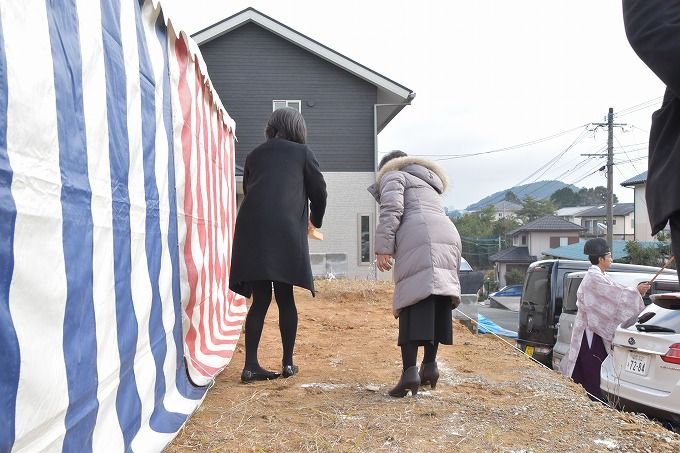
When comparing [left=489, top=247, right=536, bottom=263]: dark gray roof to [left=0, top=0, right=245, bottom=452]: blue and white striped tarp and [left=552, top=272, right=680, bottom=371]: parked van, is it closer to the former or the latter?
[left=552, top=272, right=680, bottom=371]: parked van

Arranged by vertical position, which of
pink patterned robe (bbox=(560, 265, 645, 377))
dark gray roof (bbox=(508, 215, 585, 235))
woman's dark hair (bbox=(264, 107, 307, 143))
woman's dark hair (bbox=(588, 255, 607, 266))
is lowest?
pink patterned robe (bbox=(560, 265, 645, 377))

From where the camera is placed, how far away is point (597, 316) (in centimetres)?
629

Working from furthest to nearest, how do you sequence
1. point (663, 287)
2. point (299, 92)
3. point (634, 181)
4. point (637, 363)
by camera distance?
point (634, 181) → point (299, 92) → point (663, 287) → point (637, 363)

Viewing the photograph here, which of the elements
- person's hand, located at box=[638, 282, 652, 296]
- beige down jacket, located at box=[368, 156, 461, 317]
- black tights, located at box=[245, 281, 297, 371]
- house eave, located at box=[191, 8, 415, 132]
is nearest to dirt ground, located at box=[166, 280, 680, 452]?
black tights, located at box=[245, 281, 297, 371]

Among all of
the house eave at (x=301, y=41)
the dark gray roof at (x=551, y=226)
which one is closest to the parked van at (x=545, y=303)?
the house eave at (x=301, y=41)

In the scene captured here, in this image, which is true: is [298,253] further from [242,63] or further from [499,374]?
[242,63]

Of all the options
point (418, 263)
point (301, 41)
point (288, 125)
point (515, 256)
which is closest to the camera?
point (418, 263)

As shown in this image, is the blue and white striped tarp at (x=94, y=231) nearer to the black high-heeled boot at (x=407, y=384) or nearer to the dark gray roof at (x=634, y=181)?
the black high-heeled boot at (x=407, y=384)

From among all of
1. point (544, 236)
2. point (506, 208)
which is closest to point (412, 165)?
point (544, 236)

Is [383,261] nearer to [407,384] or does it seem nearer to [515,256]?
[407,384]

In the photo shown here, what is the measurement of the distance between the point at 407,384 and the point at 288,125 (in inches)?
75.4

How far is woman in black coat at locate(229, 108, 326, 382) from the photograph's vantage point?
13.1ft

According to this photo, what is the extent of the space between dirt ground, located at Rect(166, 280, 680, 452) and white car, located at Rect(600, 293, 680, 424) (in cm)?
91

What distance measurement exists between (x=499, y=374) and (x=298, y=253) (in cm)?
178
